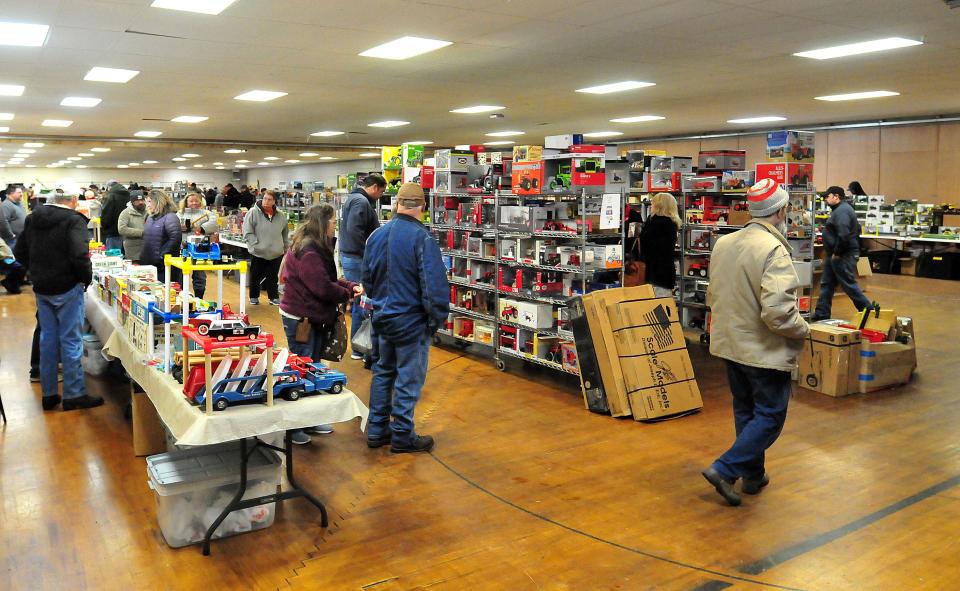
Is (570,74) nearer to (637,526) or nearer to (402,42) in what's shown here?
(402,42)

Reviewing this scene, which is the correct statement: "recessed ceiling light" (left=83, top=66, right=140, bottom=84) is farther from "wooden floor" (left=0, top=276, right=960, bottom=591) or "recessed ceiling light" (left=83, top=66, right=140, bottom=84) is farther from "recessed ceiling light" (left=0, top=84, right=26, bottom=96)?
"wooden floor" (left=0, top=276, right=960, bottom=591)

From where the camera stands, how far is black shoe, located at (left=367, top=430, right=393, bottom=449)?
16.4ft

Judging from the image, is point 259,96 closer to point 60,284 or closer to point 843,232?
point 60,284

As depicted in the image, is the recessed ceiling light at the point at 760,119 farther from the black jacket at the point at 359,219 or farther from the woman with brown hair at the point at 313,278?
the woman with brown hair at the point at 313,278

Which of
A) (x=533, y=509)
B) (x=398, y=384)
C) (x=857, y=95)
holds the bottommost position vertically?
(x=533, y=509)

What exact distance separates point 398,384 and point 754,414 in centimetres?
214

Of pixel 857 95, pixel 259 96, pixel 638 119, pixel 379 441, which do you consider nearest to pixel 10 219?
pixel 259 96

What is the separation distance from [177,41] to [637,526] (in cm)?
600

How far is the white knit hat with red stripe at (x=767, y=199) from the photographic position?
4031 millimetres

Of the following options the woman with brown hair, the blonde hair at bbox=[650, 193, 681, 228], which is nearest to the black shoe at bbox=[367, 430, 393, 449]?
the woman with brown hair

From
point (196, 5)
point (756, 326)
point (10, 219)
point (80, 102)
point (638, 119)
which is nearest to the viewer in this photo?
point (756, 326)

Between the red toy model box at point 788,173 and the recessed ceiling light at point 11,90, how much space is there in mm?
9199

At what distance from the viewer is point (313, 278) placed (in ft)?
15.7

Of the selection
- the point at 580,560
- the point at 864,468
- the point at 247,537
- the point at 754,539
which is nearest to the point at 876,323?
the point at 864,468
